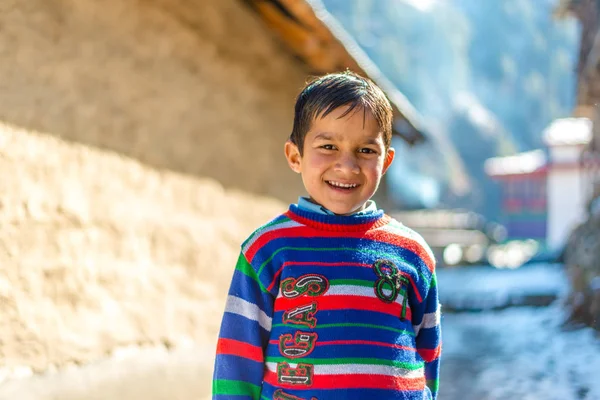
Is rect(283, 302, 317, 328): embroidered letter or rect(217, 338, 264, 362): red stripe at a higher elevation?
rect(283, 302, 317, 328): embroidered letter

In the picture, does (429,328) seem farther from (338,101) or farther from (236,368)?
(338,101)

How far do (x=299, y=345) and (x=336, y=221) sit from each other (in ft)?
0.93

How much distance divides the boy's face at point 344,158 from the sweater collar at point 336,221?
0.02 metres

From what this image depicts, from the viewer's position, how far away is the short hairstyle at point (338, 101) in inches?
55.3

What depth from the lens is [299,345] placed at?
4.38 feet

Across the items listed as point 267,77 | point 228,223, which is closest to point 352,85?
point 228,223

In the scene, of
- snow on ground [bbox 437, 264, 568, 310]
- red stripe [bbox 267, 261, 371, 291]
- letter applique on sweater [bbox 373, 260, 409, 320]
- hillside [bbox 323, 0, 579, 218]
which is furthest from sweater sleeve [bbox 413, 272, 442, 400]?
hillside [bbox 323, 0, 579, 218]

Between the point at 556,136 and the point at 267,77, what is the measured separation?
66.5ft

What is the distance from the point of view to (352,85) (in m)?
1.43

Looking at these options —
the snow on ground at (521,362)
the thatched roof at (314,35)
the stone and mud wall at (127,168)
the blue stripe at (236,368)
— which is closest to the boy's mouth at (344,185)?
the blue stripe at (236,368)

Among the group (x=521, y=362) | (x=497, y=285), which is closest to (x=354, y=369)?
(x=521, y=362)

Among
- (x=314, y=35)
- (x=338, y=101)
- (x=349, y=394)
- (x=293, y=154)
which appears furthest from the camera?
(x=314, y=35)

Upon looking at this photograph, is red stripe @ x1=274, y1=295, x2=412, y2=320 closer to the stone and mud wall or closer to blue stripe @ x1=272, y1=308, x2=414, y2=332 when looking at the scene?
blue stripe @ x1=272, y1=308, x2=414, y2=332

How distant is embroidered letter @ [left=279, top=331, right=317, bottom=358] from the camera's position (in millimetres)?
1327
